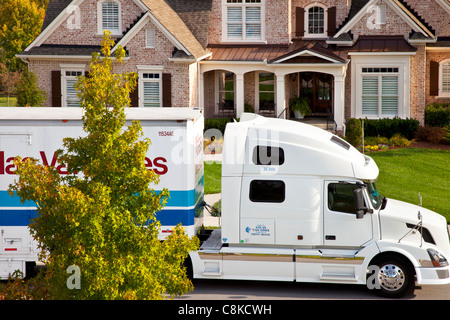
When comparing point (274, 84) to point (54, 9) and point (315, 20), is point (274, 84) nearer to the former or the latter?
point (315, 20)

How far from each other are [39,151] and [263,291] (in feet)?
15.6

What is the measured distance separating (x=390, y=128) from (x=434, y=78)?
A: 418 cm

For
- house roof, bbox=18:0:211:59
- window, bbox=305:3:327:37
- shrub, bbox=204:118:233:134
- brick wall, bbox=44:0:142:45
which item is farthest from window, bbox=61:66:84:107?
window, bbox=305:3:327:37

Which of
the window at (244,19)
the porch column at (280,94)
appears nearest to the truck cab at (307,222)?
the porch column at (280,94)

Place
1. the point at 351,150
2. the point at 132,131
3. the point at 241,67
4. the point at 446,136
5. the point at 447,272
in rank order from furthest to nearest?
1. the point at 241,67
2. the point at 446,136
3. the point at 351,150
4. the point at 447,272
5. the point at 132,131

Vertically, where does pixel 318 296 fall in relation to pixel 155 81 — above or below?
below

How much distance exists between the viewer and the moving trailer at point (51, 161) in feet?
41.1

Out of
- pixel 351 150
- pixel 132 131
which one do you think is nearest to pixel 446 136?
pixel 351 150

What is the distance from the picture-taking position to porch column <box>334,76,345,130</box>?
29406mm

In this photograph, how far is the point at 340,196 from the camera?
12.4 meters

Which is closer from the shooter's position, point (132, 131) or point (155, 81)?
point (132, 131)

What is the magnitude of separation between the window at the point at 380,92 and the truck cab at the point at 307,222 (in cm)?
1863

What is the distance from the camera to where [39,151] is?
12531 mm

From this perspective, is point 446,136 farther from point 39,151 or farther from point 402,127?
point 39,151
